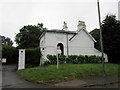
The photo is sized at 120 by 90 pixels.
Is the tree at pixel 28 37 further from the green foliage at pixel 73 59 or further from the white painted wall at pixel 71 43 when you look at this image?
the green foliage at pixel 73 59

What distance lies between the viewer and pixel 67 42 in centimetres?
2114

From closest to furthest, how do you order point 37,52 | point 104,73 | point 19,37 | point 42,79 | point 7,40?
point 42,79 → point 104,73 → point 37,52 → point 19,37 → point 7,40

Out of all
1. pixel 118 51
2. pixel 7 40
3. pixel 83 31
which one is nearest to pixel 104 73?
pixel 118 51

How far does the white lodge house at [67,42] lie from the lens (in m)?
19.9

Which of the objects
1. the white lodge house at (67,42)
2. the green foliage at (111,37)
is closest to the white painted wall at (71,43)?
the white lodge house at (67,42)

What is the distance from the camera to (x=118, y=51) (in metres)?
19.9

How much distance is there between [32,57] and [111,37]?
49.6 feet

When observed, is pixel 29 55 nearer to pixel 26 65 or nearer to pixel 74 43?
pixel 26 65

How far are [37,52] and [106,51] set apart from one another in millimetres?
13559

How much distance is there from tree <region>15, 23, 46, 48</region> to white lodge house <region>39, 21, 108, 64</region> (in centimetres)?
1050

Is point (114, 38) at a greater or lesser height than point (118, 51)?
greater

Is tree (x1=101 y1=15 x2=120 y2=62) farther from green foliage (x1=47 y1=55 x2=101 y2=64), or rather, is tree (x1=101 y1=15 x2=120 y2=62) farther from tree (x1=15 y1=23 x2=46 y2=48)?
tree (x1=15 y1=23 x2=46 y2=48)

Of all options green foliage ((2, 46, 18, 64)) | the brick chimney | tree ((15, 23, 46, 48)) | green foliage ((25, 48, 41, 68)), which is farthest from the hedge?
tree ((15, 23, 46, 48))

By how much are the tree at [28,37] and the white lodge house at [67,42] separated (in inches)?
414
